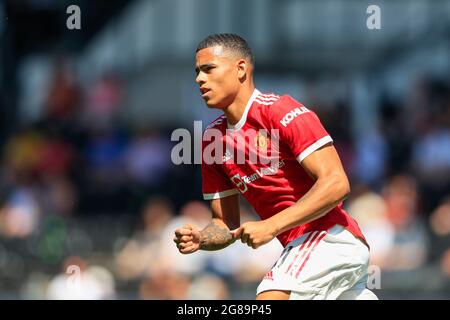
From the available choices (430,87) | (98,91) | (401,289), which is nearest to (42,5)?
(98,91)

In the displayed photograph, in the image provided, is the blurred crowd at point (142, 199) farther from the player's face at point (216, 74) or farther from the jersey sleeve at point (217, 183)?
the player's face at point (216, 74)

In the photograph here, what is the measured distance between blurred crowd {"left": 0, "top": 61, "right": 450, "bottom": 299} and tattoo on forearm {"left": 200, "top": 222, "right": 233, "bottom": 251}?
6168mm

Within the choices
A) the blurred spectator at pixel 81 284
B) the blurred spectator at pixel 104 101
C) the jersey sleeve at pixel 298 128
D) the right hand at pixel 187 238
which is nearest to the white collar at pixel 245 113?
the jersey sleeve at pixel 298 128

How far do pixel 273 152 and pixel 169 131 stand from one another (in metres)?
10.6

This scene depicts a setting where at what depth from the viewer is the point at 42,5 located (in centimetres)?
2012

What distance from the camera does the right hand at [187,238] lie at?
670cm

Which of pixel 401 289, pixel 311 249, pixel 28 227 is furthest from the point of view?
pixel 28 227

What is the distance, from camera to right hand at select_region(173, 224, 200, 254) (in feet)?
22.0

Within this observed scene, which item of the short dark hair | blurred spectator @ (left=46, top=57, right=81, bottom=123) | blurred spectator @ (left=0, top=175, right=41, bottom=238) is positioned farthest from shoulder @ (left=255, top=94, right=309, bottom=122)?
blurred spectator @ (left=46, top=57, right=81, bottom=123)

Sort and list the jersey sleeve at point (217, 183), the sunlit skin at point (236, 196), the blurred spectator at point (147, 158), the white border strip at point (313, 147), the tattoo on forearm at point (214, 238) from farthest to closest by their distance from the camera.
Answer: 1. the blurred spectator at point (147, 158)
2. the jersey sleeve at point (217, 183)
3. the tattoo on forearm at point (214, 238)
4. the white border strip at point (313, 147)
5. the sunlit skin at point (236, 196)

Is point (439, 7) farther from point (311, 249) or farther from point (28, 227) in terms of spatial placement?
point (311, 249)

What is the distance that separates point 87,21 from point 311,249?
13.4m

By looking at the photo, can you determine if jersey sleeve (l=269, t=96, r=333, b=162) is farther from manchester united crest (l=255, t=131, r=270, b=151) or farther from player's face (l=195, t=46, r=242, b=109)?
player's face (l=195, t=46, r=242, b=109)

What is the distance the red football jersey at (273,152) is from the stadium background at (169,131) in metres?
5.61
